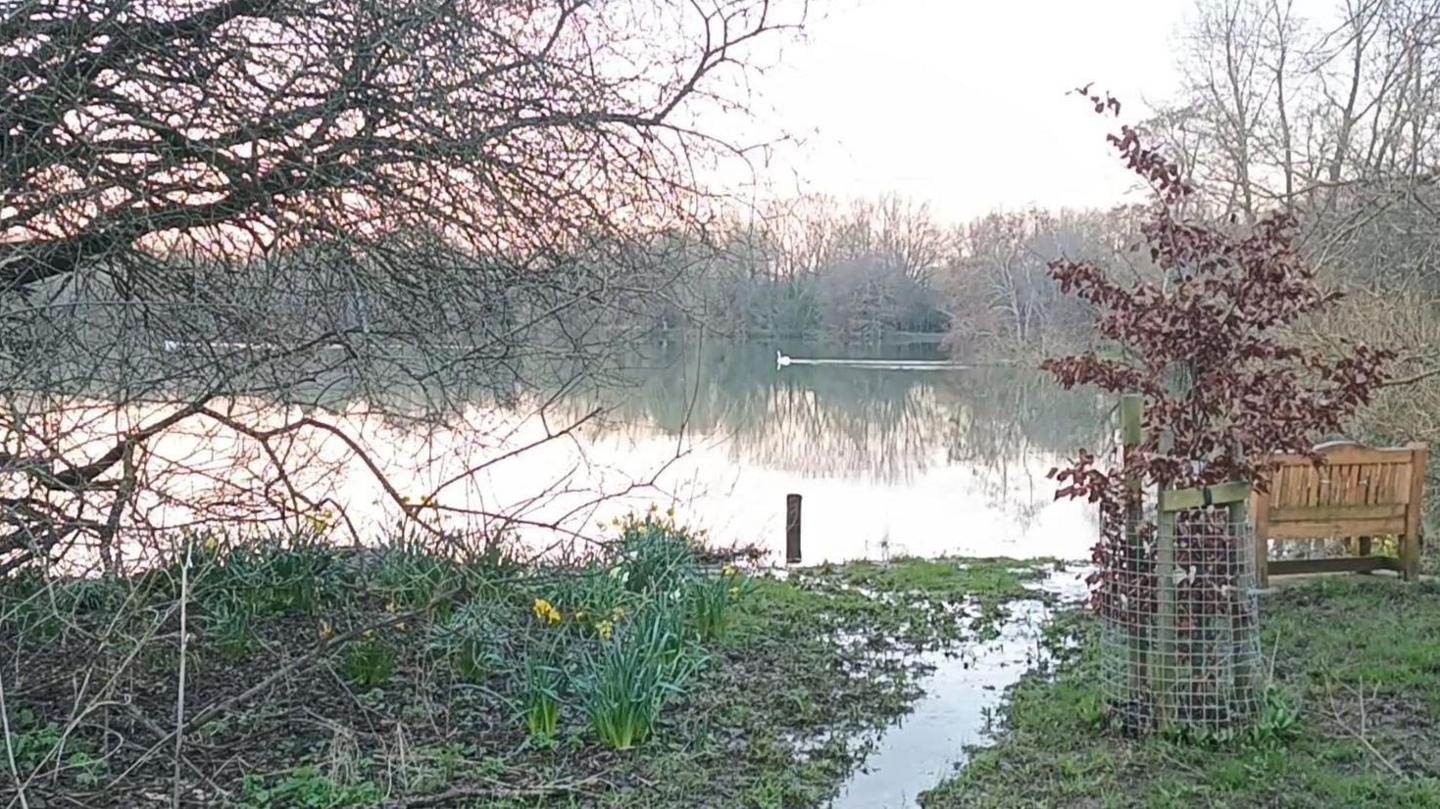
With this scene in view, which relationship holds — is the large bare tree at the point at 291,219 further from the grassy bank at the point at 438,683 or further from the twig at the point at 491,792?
the twig at the point at 491,792

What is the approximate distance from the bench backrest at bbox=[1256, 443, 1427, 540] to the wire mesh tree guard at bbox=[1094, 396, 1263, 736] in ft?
7.69

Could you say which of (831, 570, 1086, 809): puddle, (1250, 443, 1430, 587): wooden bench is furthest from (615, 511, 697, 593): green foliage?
(1250, 443, 1430, 587): wooden bench

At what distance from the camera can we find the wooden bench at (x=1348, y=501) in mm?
6391

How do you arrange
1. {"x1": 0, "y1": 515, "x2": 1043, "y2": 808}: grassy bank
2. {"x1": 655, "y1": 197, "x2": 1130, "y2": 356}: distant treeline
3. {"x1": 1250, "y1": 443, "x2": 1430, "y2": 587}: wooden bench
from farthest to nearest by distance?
{"x1": 655, "y1": 197, "x2": 1130, "y2": 356}: distant treeline → {"x1": 1250, "y1": 443, "x2": 1430, "y2": 587}: wooden bench → {"x1": 0, "y1": 515, "x2": 1043, "y2": 808}: grassy bank

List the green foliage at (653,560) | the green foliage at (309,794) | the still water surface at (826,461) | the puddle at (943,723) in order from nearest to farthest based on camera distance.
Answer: the green foliage at (309,794)
the puddle at (943,723)
the green foliage at (653,560)
the still water surface at (826,461)

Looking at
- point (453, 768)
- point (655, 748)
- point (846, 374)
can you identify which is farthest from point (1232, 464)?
point (846, 374)

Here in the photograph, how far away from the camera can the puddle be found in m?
3.91

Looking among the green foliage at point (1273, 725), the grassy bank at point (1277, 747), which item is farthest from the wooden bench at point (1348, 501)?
the green foliage at point (1273, 725)

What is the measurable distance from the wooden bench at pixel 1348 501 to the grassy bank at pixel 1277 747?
3.13 ft

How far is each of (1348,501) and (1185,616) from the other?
2988 millimetres

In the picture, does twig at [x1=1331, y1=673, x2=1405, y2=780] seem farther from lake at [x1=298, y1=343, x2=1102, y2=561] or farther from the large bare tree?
the large bare tree

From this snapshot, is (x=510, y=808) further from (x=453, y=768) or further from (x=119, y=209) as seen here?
(x=119, y=209)

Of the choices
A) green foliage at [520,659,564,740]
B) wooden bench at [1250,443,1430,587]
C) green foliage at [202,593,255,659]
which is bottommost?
green foliage at [520,659,564,740]

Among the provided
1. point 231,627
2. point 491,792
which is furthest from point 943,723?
point 231,627
